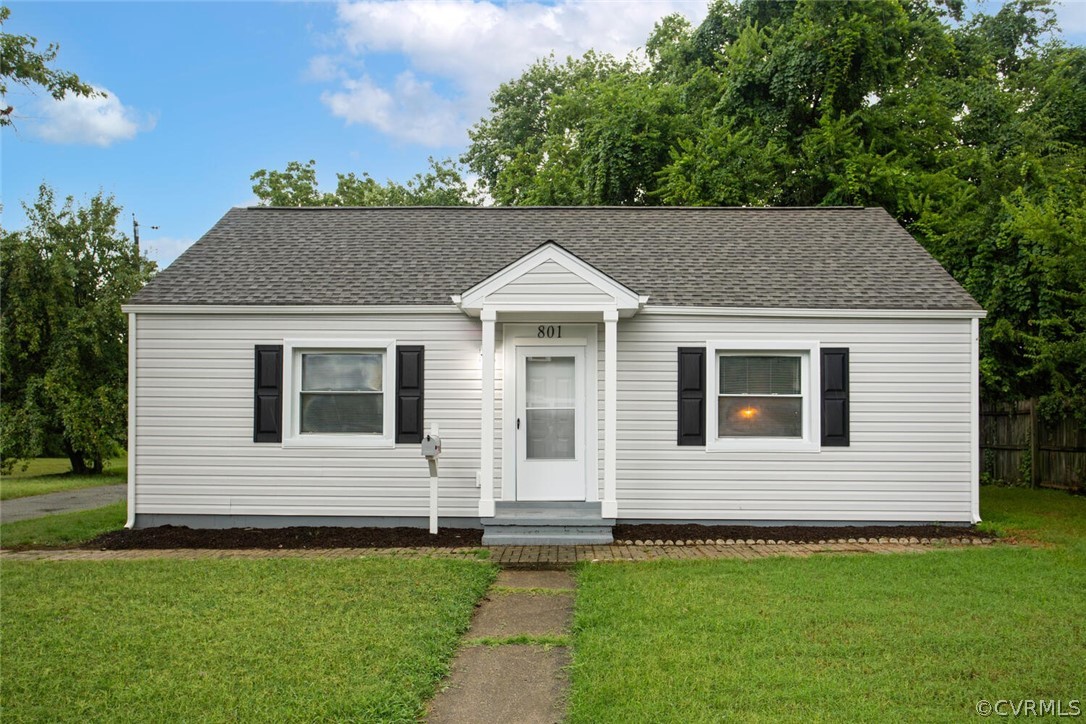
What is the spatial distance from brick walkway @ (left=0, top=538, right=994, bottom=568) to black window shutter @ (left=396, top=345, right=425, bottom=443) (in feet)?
5.72

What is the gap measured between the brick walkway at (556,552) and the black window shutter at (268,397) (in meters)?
1.70

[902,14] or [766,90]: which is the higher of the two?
[902,14]

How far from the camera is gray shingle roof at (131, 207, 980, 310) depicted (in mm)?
11117

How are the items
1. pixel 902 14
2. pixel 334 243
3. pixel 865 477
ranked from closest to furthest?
pixel 865 477 → pixel 334 243 → pixel 902 14

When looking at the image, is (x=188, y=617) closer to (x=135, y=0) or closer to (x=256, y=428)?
(x=256, y=428)

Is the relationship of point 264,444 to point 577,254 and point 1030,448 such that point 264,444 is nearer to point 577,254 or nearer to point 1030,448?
point 577,254

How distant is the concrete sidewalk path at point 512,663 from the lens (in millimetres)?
4559

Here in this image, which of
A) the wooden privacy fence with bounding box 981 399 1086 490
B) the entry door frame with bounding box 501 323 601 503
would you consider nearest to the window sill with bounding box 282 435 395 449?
the entry door frame with bounding box 501 323 601 503

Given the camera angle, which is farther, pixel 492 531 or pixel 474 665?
pixel 492 531

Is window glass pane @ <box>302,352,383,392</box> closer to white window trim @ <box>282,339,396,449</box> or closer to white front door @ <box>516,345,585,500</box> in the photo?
white window trim @ <box>282,339,396,449</box>

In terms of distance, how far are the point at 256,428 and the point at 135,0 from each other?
18.0 feet

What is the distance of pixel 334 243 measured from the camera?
12.5m

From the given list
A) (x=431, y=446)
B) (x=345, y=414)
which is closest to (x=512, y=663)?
(x=431, y=446)

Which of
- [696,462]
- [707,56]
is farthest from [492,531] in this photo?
[707,56]
